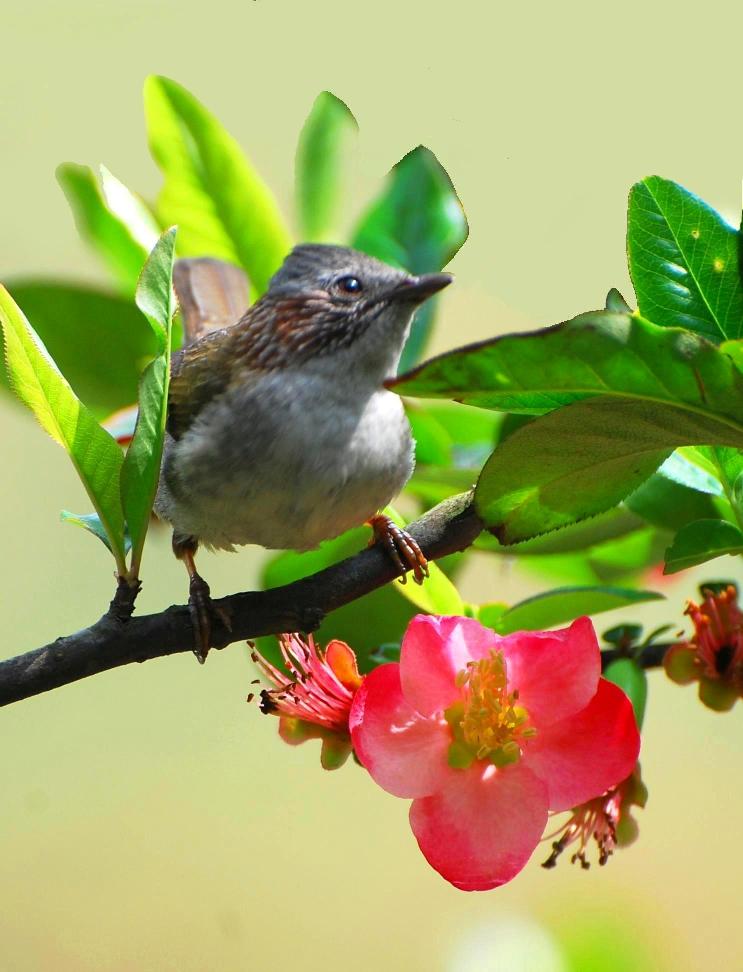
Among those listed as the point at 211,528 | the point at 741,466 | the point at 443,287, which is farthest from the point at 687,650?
the point at 211,528

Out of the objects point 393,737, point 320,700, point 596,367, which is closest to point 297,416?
point 320,700

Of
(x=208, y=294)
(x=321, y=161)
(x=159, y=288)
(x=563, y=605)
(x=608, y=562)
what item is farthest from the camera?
(x=208, y=294)

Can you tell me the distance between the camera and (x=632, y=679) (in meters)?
0.97

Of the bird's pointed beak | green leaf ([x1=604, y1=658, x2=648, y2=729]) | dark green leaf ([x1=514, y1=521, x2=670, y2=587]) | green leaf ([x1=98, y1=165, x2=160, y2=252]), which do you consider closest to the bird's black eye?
the bird's pointed beak

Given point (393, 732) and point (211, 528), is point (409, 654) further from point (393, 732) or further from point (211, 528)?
point (211, 528)

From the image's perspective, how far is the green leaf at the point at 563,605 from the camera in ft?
3.27

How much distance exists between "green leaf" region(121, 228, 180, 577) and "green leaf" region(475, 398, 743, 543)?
0.79 feet

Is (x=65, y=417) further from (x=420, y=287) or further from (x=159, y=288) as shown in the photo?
(x=420, y=287)

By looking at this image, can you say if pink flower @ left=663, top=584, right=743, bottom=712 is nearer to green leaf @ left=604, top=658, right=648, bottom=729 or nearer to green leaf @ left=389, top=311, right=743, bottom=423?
green leaf @ left=604, top=658, right=648, bottom=729

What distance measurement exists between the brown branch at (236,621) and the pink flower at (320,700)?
5 centimetres

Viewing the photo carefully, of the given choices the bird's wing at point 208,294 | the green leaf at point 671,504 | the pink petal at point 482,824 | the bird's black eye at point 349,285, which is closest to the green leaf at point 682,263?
the green leaf at point 671,504

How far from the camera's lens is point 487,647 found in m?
0.84

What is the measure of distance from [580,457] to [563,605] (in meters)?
0.31

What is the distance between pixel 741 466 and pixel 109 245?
0.84 metres
